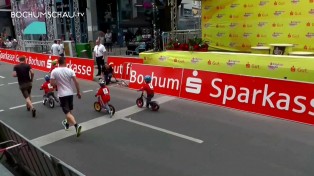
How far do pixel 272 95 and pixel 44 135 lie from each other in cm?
591

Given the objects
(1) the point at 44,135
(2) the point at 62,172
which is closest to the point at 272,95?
(1) the point at 44,135

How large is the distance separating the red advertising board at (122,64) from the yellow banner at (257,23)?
4510mm

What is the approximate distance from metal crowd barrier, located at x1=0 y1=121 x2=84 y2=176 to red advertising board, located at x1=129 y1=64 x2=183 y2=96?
6.24 metres

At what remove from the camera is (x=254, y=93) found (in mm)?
8711

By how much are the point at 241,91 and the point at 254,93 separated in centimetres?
41

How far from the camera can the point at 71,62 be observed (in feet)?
52.0

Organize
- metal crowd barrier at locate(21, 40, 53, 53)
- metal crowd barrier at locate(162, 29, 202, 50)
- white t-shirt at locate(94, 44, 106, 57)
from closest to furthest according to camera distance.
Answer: white t-shirt at locate(94, 44, 106, 57), metal crowd barrier at locate(162, 29, 202, 50), metal crowd barrier at locate(21, 40, 53, 53)

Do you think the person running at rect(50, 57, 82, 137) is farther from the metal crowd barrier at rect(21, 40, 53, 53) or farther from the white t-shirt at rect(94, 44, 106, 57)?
the metal crowd barrier at rect(21, 40, 53, 53)

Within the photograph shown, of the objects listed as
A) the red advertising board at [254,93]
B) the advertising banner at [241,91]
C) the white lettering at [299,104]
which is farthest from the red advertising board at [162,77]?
the white lettering at [299,104]

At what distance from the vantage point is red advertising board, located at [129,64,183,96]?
10.7 m

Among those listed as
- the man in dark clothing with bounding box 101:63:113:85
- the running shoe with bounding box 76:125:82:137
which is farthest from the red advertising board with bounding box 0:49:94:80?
the running shoe with bounding box 76:125:82:137

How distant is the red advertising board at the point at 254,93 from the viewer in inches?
310

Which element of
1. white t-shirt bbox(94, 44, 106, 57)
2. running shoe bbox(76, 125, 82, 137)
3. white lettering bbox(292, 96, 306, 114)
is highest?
white t-shirt bbox(94, 44, 106, 57)

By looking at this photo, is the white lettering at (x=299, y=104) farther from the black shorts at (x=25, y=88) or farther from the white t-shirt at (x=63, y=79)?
the black shorts at (x=25, y=88)
